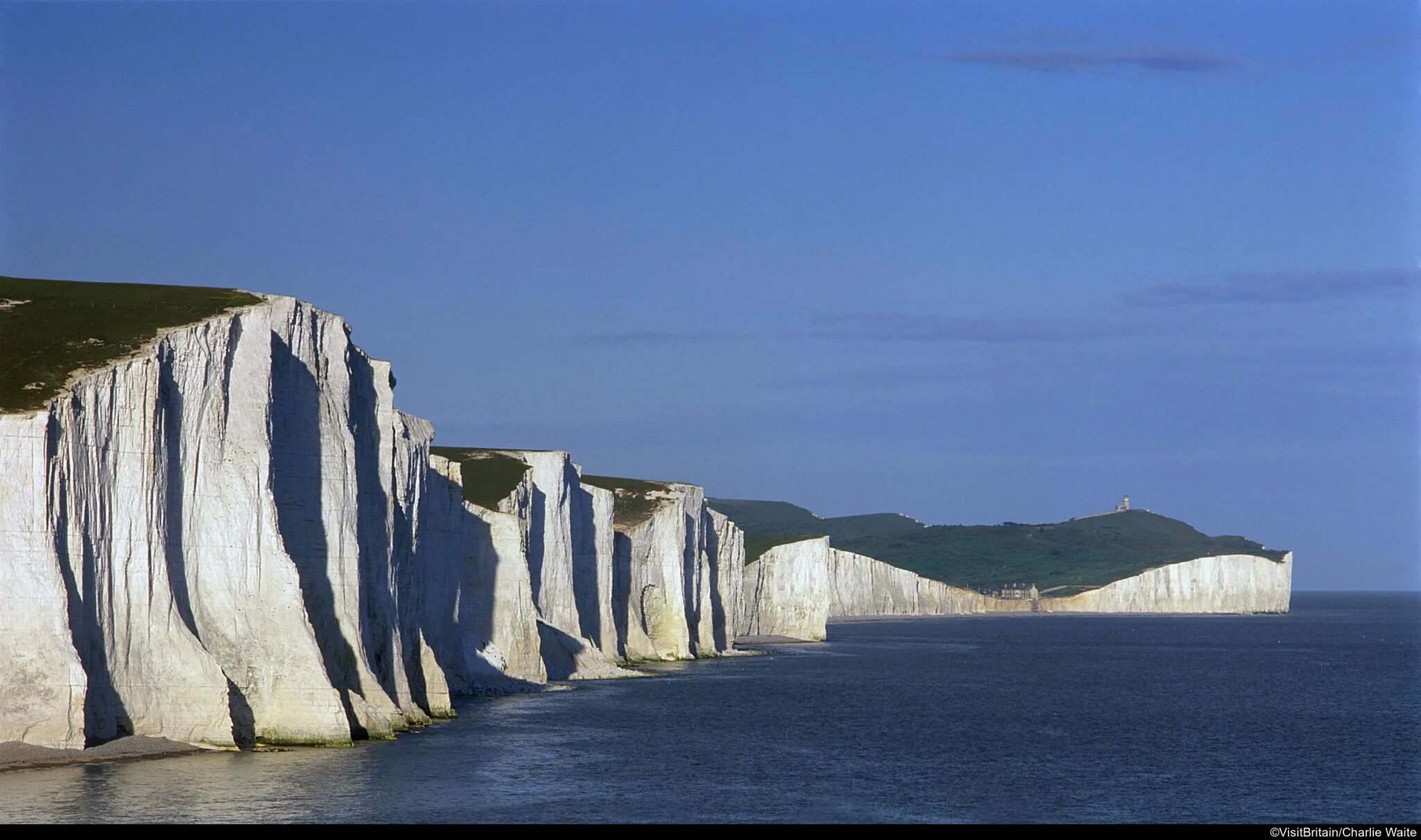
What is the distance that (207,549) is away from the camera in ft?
124

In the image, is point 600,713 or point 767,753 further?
point 600,713

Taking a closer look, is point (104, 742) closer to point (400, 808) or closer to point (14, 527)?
point (14, 527)

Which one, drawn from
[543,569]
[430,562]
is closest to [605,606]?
[543,569]

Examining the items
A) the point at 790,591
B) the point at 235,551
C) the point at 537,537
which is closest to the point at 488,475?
the point at 537,537

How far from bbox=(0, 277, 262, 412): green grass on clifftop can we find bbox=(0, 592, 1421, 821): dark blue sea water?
809cm

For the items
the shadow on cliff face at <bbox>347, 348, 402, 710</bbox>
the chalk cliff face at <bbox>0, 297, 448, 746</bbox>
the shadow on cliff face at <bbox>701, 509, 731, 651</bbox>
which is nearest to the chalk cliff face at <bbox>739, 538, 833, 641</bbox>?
the shadow on cliff face at <bbox>701, 509, 731, 651</bbox>

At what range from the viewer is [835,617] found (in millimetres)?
184875

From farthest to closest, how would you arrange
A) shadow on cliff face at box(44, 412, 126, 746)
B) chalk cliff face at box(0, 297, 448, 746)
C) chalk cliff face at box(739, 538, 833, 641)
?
chalk cliff face at box(739, 538, 833, 641) → shadow on cliff face at box(44, 412, 126, 746) → chalk cliff face at box(0, 297, 448, 746)

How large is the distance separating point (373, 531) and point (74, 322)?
1187 cm

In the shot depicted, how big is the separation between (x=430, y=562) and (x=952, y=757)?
20.6 m

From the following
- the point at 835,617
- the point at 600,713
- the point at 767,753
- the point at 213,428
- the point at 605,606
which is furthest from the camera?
the point at 835,617

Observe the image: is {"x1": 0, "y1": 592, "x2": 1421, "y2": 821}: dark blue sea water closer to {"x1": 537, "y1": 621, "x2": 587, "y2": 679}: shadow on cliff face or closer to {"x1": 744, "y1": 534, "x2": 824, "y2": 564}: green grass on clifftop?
{"x1": 537, "y1": 621, "x2": 587, "y2": 679}: shadow on cliff face

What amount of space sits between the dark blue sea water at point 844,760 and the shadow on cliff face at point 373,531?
2784 mm

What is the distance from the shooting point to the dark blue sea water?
3209 cm
